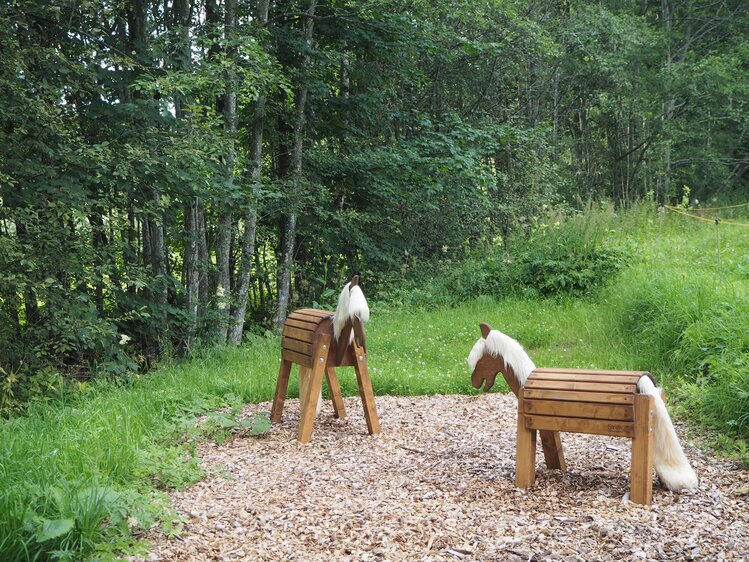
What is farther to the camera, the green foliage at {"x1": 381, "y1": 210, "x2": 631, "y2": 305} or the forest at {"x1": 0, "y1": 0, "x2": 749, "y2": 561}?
the green foliage at {"x1": 381, "y1": 210, "x2": 631, "y2": 305}

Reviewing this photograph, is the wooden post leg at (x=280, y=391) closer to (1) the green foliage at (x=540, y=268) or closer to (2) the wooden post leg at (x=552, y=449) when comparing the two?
(2) the wooden post leg at (x=552, y=449)

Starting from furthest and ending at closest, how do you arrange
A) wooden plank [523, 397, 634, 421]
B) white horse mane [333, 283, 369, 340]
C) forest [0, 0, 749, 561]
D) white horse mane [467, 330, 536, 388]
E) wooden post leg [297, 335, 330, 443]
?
1. wooden post leg [297, 335, 330, 443]
2. white horse mane [333, 283, 369, 340]
3. white horse mane [467, 330, 536, 388]
4. wooden plank [523, 397, 634, 421]
5. forest [0, 0, 749, 561]

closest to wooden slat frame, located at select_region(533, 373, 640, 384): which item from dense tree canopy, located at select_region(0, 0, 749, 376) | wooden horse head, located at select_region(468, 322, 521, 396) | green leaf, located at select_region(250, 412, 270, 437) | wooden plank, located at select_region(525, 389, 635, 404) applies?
wooden plank, located at select_region(525, 389, 635, 404)

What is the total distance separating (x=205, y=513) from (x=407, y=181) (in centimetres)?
912

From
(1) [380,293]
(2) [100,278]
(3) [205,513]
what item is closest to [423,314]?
(1) [380,293]

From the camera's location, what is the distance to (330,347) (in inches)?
195

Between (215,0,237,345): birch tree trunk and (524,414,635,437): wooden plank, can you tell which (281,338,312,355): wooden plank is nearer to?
(524,414,635,437): wooden plank

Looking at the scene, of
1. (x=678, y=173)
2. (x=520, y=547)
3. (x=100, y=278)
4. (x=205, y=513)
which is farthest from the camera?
(x=678, y=173)

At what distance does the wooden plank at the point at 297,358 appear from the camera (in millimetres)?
4939

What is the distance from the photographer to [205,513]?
3.55 metres

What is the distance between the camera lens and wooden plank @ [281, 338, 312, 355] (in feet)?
16.2

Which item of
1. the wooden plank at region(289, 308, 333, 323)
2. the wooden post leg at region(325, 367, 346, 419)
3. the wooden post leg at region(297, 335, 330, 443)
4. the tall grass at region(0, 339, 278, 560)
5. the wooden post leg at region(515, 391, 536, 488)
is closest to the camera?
the tall grass at region(0, 339, 278, 560)

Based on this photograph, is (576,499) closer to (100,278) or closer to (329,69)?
(100,278)

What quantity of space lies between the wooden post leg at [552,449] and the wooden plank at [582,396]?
368mm
